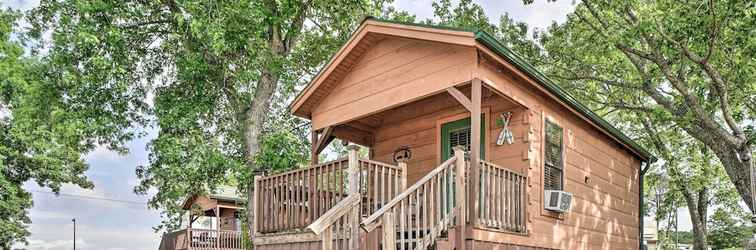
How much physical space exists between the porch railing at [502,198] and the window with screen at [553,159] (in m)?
0.73

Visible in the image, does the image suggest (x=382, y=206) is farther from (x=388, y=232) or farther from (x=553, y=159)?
(x=553, y=159)

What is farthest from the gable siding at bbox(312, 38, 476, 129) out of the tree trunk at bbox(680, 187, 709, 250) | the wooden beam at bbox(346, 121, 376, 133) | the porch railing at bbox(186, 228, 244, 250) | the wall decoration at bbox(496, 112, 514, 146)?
the tree trunk at bbox(680, 187, 709, 250)

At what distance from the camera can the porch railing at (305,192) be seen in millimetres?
6762

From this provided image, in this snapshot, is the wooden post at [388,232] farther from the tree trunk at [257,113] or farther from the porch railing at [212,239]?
the porch railing at [212,239]

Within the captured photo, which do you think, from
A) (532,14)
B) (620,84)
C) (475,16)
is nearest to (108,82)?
(475,16)

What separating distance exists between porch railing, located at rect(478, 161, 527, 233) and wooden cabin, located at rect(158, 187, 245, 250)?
917 centimetres

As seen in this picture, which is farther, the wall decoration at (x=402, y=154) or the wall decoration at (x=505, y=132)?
the wall decoration at (x=402, y=154)

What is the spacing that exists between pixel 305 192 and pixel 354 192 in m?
1.14

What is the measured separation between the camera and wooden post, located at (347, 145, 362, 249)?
6.06 meters

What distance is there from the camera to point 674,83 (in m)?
10.6

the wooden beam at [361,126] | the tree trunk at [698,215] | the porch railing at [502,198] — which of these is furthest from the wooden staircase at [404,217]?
the tree trunk at [698,215]

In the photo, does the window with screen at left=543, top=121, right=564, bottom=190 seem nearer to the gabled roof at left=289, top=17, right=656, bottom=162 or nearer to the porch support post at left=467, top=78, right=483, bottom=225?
the gabled roof at left=289, top=17, right=656, bottom=162

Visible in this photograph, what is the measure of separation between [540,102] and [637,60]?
6.25 meters

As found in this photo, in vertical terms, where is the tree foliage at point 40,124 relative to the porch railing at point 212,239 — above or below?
above
